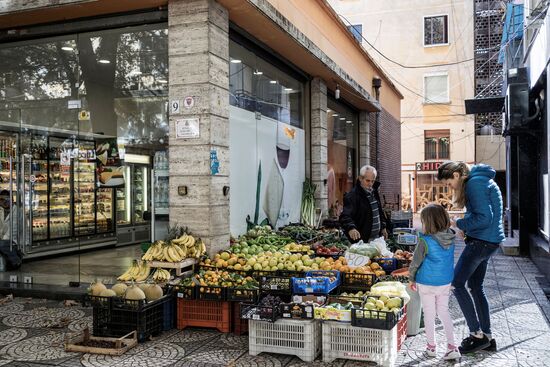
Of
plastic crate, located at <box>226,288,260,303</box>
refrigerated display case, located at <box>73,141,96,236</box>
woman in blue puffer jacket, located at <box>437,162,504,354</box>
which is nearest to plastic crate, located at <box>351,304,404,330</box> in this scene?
woman in blue puffer jacket, located at <box>437,162,504,354</box>

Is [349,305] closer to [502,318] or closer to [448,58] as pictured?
[502,318]

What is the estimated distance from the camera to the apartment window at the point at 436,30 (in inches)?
1142

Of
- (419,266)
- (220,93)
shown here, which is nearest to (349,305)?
(419,266)

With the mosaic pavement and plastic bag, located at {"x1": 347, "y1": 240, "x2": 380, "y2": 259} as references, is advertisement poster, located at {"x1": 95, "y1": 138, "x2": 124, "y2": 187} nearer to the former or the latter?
the mosaic pavement

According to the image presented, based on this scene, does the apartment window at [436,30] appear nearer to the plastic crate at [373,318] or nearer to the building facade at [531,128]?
the building facade at [531,128]

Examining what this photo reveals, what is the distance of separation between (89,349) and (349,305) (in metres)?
2.62

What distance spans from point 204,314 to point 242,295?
0.58m

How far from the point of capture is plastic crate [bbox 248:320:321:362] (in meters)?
5.03

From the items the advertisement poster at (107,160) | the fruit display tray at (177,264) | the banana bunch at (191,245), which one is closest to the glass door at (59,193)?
the advertisement poster at (107,160)

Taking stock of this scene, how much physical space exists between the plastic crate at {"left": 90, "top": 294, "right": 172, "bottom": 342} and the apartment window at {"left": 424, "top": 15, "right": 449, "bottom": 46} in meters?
27.1

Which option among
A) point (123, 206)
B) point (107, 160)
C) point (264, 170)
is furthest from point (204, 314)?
point (123, 206)

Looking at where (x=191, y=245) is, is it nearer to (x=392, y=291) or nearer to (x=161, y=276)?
(x=161, y=276)

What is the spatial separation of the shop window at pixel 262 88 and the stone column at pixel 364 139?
576cm

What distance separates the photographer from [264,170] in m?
10.0
